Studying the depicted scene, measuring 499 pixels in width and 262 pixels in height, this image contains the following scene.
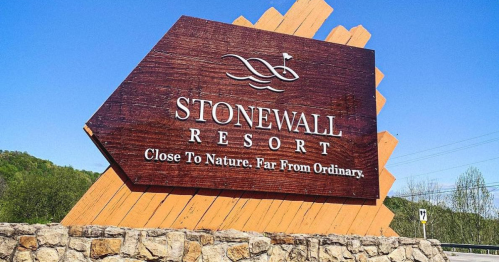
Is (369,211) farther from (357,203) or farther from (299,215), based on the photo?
(299,215)

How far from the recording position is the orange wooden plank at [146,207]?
12.5ft

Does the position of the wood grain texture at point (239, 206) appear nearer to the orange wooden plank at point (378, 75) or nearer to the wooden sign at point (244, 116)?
the wooden sign at point (244, 116)

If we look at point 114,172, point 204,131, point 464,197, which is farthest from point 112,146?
point 464,197

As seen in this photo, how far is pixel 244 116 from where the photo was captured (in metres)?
4.34

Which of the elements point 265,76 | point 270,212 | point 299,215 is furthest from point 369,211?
point 265,76

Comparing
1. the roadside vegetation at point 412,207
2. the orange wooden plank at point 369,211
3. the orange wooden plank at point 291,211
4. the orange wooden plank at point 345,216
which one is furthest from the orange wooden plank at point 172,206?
the roadside vegetation at point 412,207

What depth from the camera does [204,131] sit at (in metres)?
4.16

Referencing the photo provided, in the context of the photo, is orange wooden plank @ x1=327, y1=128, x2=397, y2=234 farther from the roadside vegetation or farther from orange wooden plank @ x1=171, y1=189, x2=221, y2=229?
the roadside vegetation

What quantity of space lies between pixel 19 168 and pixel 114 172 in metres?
41.9

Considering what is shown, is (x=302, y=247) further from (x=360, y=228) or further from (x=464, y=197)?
(x=464, y=197)

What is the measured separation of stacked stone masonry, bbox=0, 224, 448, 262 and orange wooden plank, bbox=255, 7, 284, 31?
2529 mm

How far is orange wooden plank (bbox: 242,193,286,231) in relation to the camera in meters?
4.12

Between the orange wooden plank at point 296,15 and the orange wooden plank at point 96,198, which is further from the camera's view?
the orange wooden plank at point 296,15

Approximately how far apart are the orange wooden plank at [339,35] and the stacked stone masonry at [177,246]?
2531mm
